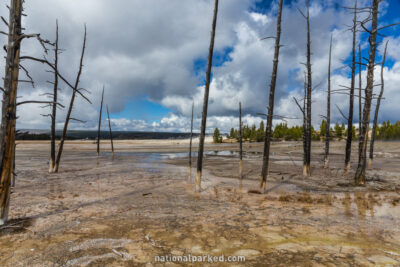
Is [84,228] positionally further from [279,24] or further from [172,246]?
[279,24]

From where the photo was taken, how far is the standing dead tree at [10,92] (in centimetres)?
507

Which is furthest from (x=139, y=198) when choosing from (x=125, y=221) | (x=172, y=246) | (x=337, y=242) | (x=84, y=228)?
(x=337, y=242)

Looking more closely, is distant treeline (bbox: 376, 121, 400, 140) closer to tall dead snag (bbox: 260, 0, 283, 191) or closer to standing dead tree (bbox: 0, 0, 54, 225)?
tall dead snag (bbox: 260, 0, 283, 191)

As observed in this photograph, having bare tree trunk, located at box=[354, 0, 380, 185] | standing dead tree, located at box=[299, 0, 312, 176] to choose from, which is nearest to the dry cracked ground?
bare tree trunk, located at box=[354, 0, 380, 185]

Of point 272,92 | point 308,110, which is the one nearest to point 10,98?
point 272,92

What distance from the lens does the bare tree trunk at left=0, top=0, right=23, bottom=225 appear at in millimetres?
5070

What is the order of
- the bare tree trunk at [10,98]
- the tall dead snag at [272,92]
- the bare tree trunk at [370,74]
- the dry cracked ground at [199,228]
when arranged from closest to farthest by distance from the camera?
the dry cracked ground at [199,228] < the bare tree trunk at [10,98] < the tall dead snag at [272,92] < the bare tree trunk at [370,74]

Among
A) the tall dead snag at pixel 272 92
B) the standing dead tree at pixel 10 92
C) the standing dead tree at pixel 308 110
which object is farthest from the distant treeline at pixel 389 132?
the standing dead tree at pixel 10 92

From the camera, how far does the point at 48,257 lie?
14.0ft

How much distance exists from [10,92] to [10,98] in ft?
0.46

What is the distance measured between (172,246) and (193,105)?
15238mm

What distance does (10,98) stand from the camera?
5125mm

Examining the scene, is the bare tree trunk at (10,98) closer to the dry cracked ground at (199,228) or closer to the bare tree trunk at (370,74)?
the dry cracked ground at (199,228)

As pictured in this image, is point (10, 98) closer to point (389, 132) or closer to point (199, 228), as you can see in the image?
point (199, 228)
